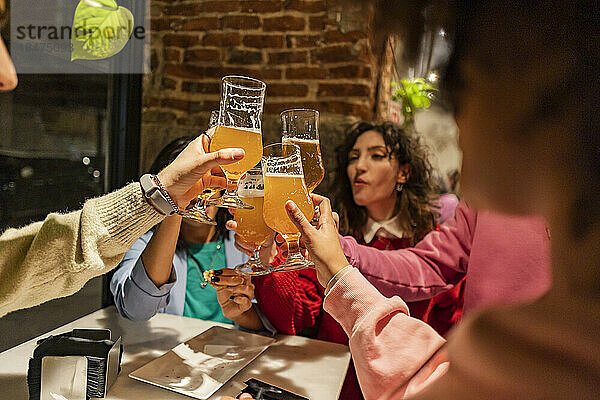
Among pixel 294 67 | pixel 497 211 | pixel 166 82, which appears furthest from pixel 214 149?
pixel 166 82

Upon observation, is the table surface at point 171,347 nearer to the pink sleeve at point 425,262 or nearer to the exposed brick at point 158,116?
the pink sleeve at point 425,262

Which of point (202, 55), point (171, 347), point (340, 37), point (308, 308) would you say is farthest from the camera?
point (202, 55)

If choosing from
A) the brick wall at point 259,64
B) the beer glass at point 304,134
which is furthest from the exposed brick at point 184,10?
the beer glass at point 304,134

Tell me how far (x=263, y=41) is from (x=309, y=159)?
1622 millimetres

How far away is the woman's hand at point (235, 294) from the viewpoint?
1.45 meters

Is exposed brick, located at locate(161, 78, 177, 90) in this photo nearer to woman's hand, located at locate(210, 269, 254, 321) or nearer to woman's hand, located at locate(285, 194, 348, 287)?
woman's hand, located at locate(210, 269, 254, 321)

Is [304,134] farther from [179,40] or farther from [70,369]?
[179,40]

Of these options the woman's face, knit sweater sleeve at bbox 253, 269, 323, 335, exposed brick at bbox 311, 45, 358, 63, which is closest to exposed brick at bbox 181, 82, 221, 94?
exposed brick at bbox 311, 45, 358, 63

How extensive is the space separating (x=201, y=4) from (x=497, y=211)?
2670 millimetres

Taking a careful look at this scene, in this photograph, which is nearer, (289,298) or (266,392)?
(266,392)

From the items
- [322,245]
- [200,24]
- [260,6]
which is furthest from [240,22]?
[322,245]

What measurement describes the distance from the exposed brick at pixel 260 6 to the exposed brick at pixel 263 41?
14cm

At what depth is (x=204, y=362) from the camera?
130 cm

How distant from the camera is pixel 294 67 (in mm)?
2609
